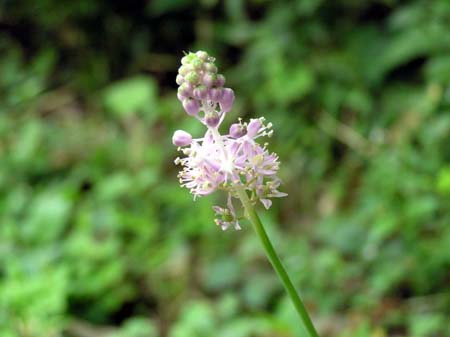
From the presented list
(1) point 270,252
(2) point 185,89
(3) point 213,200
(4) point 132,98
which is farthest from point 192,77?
(4) point 132,98

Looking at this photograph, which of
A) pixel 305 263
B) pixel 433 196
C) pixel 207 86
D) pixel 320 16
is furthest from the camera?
pixel 320 16

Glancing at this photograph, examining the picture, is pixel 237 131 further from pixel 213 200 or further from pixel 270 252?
pixel 213 200

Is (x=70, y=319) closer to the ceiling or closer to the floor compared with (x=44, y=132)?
closer to the floor

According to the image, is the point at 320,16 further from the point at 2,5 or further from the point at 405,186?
the point at 2,5

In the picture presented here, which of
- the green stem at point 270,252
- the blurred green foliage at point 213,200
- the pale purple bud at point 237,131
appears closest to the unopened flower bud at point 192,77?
the pale purple bud at point 237,131

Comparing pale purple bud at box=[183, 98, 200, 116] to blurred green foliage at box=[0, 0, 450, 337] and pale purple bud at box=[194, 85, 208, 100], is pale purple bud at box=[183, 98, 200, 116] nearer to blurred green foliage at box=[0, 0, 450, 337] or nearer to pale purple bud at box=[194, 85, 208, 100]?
pale purple bud at box=[194, 85, 208, 100]

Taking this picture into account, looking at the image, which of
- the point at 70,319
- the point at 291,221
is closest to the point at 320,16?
the point at 291,221
